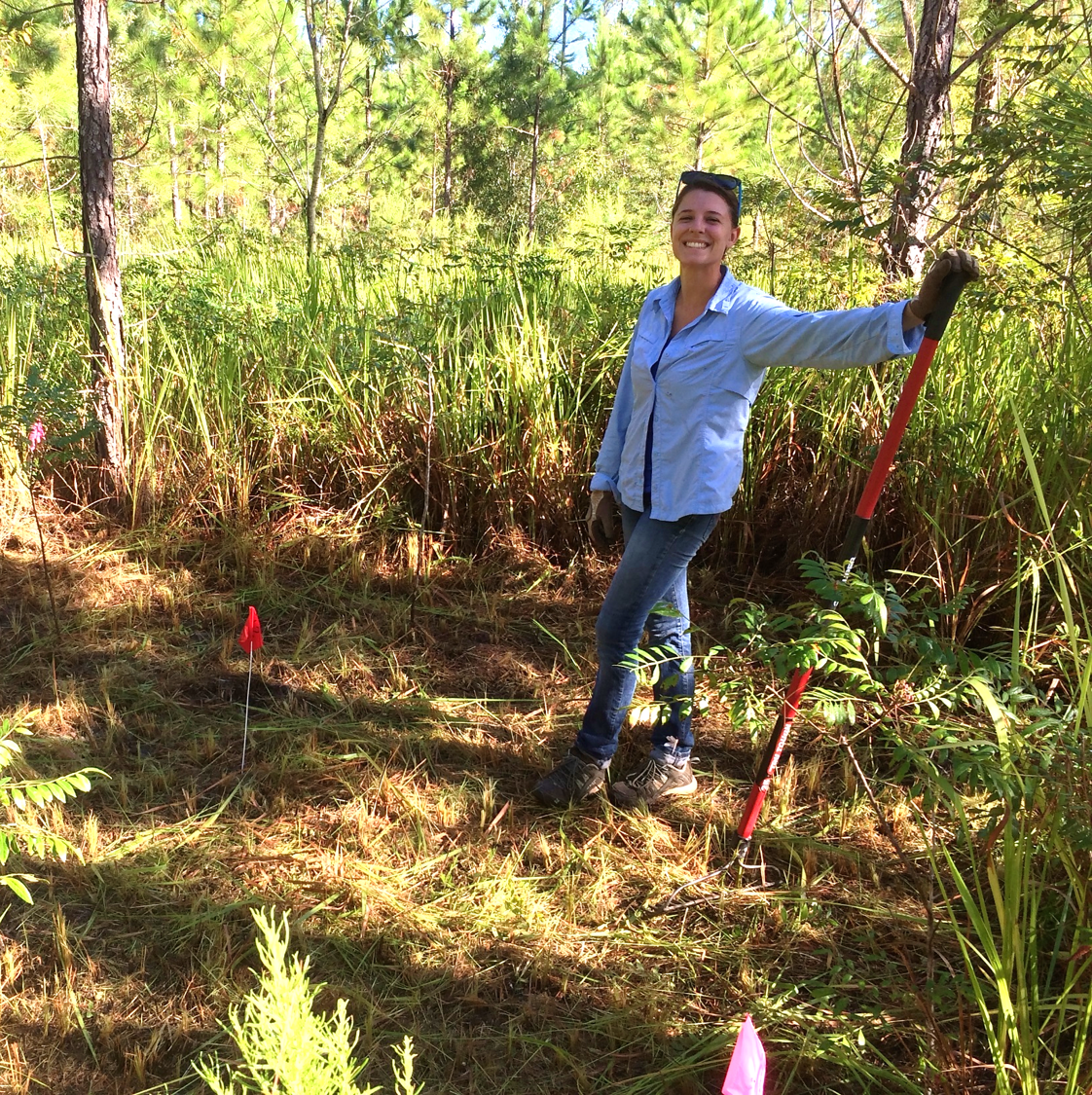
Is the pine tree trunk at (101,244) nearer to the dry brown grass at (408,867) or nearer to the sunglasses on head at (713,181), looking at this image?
the dry brown grass at (408,867)

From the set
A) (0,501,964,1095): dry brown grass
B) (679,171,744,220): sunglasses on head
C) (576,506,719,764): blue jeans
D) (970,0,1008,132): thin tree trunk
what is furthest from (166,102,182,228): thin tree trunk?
(576,506,719,764): blue jeans

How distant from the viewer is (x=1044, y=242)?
12.7ft

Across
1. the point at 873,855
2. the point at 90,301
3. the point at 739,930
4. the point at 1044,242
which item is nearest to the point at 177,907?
the point at 739,930

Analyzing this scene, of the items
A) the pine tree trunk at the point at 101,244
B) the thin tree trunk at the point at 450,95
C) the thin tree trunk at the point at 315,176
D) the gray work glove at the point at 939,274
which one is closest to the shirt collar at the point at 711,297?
the gray work glove at the point at 939,274

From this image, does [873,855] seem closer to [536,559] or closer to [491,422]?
[536,559]

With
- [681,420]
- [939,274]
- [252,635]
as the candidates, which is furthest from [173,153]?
[939,274]

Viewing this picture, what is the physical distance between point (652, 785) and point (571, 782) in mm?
219

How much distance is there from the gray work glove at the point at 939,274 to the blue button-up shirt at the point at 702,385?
25cm

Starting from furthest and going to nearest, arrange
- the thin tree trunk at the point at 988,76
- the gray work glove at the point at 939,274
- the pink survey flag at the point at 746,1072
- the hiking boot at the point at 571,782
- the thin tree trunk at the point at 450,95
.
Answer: the thin tree trunk at the point at 450,95 < the thin tree trunk at the point at 988,76 < the hiking boot at the point at 571,782 < the gray work glove at the point at 939,274 < the pink survey flag at the point at 746,1072

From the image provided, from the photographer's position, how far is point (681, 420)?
1951 millimetres

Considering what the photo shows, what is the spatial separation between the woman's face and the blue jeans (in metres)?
0.60

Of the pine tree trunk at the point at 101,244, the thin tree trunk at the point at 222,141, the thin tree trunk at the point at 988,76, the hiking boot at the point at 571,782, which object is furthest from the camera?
the thin tree trunk at the point at 222,141

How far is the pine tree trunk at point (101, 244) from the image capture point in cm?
327

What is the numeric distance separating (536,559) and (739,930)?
182 cm
